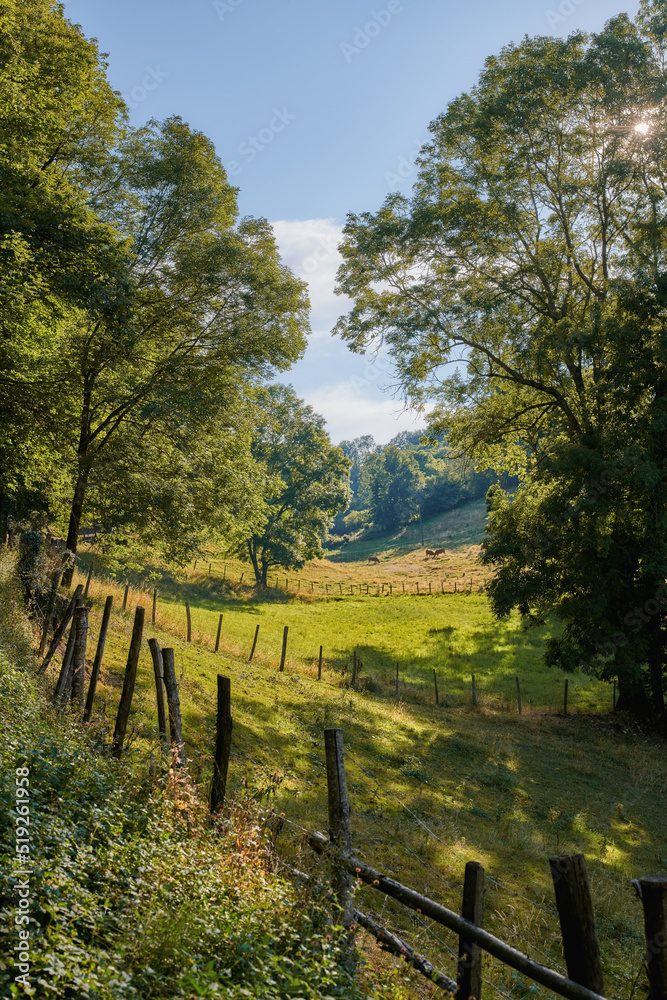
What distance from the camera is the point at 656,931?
3244 millimetres

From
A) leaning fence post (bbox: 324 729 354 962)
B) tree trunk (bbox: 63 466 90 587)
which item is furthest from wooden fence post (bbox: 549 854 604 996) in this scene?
→ tree trunk (bbox: 63 466 90 587)

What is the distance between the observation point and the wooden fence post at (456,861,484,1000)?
4.26 metres

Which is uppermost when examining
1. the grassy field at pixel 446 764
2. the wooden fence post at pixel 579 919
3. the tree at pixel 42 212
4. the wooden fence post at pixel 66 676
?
the tree at pixel 42 212

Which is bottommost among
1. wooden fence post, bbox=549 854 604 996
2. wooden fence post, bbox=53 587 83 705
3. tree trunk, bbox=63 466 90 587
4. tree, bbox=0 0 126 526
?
wooden fence post, bbox=53 587 83 705

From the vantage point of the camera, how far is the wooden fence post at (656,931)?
3.21 metres

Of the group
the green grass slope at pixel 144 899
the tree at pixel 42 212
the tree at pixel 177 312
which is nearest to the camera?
the green grass slope at pixel 144 899

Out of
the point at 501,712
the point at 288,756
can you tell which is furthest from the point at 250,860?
the point at 501,712

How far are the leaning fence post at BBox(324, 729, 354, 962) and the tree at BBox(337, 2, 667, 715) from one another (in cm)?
1373

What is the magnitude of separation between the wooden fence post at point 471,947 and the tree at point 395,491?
358 ft

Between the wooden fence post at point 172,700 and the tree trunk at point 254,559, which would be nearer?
the wooden fence post at point 172,700

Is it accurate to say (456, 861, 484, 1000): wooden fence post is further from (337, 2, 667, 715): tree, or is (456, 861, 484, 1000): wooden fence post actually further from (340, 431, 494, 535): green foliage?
(340, 431, 494, 535): green foliage

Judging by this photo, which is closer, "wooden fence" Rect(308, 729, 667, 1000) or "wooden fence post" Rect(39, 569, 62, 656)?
"wooden fence" Rect(308, 729, 667, 1000)

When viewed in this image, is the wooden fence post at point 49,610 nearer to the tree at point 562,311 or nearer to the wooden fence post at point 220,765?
the wooden fence post at point 220,765

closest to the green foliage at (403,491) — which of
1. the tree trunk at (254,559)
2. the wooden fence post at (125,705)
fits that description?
the tree trunk at (254,559)
